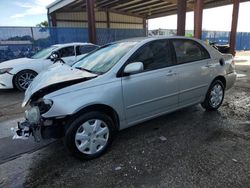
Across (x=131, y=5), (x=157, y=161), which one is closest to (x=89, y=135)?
(x=157, y=161)

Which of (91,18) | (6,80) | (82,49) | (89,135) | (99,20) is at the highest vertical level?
(99,20)

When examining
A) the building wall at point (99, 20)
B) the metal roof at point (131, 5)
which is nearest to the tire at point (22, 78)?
the metal roof at point (131, 5)

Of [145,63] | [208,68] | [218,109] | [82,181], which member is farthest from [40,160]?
[218,109]

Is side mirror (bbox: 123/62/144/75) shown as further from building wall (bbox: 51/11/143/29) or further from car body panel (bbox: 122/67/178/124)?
building wall (bbox: 51/11/143/29)

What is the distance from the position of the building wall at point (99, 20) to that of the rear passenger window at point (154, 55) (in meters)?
18.4

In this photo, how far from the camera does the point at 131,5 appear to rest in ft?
63.2

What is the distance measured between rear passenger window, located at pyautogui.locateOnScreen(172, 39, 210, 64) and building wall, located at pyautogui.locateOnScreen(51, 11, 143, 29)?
60.0 ft

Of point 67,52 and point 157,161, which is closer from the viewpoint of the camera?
point 157,161

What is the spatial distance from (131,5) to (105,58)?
1768cm

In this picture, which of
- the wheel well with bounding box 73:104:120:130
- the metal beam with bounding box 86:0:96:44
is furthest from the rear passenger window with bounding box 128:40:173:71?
the metal beam with bounding box 86:0:96:44

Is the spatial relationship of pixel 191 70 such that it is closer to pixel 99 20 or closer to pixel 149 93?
pixel 149 93

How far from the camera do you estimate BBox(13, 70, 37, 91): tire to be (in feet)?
21.3

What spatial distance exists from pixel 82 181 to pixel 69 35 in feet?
38.0

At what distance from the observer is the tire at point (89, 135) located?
8.47ft
